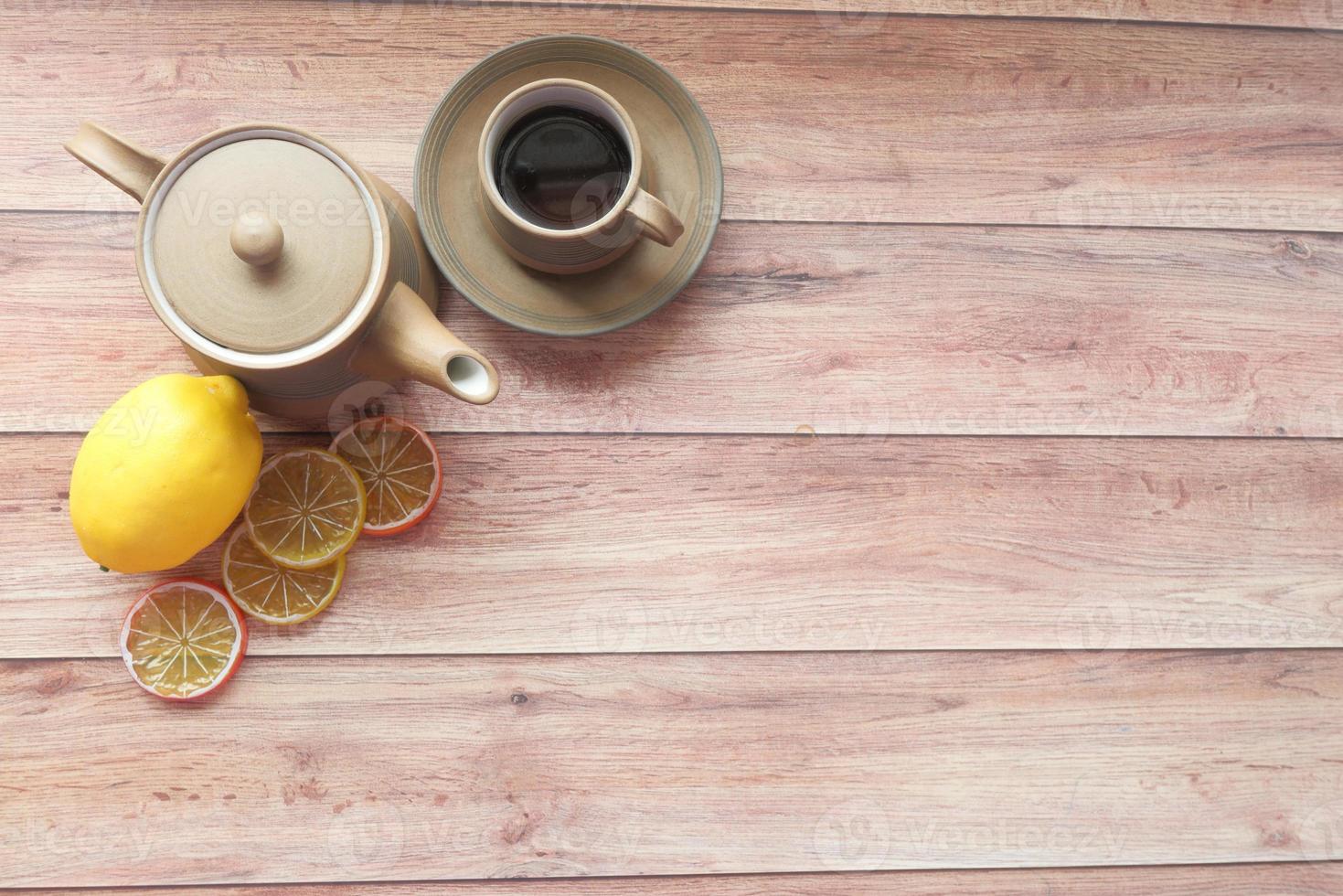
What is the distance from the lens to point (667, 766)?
0.94m

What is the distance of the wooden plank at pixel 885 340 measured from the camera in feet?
2.99

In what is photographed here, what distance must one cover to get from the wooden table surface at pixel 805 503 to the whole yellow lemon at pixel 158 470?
158 mm

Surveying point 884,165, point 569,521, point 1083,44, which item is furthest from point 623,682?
point 1083,44

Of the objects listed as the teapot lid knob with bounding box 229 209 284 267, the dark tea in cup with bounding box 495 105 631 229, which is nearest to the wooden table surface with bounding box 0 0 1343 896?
the dark tea in cup with bounding box 495 105 631 229

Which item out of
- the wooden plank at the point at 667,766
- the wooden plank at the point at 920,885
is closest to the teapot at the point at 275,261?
the wooden plank at the point at 667,766

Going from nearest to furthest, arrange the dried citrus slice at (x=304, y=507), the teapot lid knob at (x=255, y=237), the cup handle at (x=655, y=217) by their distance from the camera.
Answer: the teapot lid knob at (x=255, y=237) → the cup handle at (x=655, y=217) → the dried citrus slice at (x=304, y=507)

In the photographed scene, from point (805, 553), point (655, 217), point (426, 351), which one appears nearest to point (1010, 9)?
point (655, 217)

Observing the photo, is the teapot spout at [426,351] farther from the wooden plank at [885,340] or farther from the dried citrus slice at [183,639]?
the dried citrus slice at [183,639]

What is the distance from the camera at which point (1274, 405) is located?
988 mm

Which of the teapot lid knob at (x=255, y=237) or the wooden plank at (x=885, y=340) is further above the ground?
the wooden plank at (x=885, y=340)

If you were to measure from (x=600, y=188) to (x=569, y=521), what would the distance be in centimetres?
32

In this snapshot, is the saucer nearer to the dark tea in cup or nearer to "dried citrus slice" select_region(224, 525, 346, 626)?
the dark tea in cup

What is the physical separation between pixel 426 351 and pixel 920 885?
2.36 ft

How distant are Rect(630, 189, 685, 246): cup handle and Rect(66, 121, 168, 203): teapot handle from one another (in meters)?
0.37
